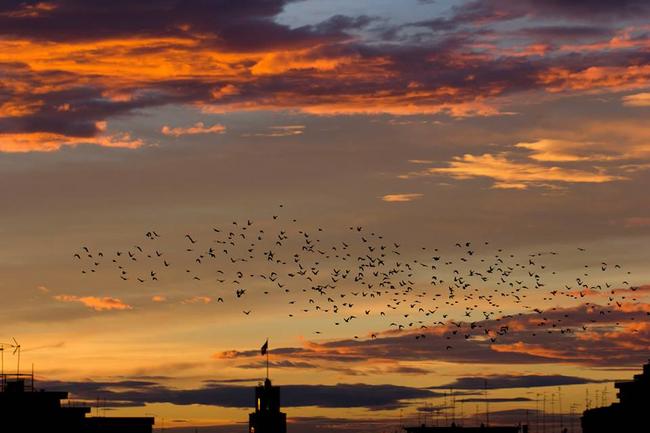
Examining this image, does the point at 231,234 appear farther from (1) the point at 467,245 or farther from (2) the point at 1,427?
(2) the point at 1,427

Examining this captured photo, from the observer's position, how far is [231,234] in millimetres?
135250

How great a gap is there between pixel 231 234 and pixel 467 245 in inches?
852

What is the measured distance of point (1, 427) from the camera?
19938 cm

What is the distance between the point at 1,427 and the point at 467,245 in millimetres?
90612

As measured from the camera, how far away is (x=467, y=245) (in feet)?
439

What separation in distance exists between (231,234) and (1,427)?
78.0 metres

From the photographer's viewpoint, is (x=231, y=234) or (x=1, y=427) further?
(x=1, y=427)

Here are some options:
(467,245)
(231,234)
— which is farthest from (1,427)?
(467,245)

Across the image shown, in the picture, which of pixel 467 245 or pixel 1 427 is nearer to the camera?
pixel 467 245
